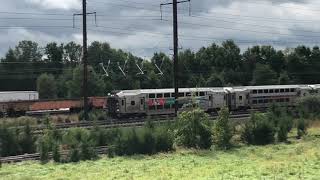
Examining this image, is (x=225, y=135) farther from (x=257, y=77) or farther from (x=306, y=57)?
(x=306, y=57)

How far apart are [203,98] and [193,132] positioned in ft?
113

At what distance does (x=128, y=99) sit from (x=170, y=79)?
75.9m

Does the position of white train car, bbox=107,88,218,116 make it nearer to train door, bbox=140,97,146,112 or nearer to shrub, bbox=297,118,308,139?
train door, bbox=140,97,146,112

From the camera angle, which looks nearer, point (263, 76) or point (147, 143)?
point (147, 143)

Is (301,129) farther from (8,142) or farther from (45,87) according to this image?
(45,87)

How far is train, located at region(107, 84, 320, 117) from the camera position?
6750cm

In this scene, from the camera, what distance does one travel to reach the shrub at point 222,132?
38.8m

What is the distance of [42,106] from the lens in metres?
82.4

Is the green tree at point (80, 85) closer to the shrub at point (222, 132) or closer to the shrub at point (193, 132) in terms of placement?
the shrub at point (193, 132)

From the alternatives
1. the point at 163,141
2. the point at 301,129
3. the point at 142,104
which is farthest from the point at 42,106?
the point at 163,141

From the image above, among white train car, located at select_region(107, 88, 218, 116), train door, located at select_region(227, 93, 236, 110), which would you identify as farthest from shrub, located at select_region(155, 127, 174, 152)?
train door, located at select_region(227, 93, 236, 110)

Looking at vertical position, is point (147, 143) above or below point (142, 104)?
below

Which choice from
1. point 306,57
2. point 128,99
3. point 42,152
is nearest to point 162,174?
point 42,152

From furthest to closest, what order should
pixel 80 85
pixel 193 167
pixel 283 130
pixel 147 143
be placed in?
1. pixel 80 85
2. pixel 283 130
3. pixel 147 143
4. pixel 193 167
